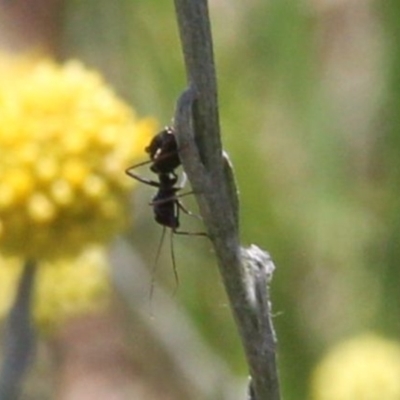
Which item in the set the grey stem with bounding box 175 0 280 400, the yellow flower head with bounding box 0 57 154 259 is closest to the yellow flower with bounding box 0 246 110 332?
the yellow flower head with bounding box 0 57 154 259

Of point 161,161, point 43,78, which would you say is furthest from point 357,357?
point 161,161

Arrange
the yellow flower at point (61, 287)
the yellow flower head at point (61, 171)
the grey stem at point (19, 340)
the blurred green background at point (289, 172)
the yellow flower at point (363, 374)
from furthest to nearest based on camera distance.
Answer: the blurred green background at point (289, 172), the yellow flower at point (363, 374), the yellow flower at point (61, 287), the yellow flower head at point (61, 171), the grey stem at point (19, 340)

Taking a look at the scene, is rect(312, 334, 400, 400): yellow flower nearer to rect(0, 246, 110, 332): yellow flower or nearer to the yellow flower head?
rect(0, 246, 110, 332): yellow flower

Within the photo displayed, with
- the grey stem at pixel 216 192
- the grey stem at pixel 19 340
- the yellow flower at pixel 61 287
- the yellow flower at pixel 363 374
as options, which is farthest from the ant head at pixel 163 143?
the yellow flower at pixel 363 374

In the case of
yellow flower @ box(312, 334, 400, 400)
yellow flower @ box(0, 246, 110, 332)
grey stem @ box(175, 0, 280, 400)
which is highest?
grey stem @ box(175, 0, 280, 400)

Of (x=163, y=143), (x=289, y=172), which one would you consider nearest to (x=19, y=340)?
(x=163, y=143)

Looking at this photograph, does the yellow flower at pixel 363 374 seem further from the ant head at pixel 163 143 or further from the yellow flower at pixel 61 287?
the ant head at pixel 163 143
